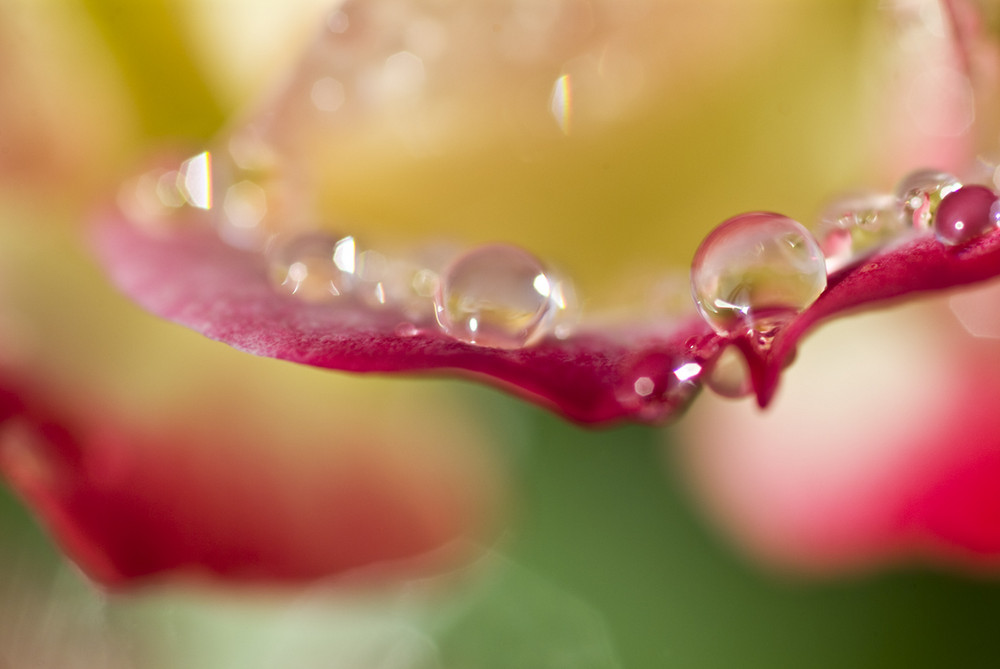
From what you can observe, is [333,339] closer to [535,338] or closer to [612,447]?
[535,338]

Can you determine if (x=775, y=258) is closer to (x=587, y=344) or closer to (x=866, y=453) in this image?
(x=587, y=344)

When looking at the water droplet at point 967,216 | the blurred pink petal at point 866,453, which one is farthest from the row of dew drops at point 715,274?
the blurred pink petal at point 866,453

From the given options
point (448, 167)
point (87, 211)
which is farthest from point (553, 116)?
point (87, 211)

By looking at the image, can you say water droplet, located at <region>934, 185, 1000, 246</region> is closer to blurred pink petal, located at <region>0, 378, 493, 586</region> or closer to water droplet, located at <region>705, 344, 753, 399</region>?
water droplet, located at <region>705, 344, 753, 399</region>

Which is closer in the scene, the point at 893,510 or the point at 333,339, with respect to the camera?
the point at 333,339

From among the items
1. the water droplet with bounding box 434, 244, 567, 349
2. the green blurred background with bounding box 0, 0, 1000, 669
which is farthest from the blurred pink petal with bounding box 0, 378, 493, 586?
the water droplet with bounding box 434, 244, 567, 349

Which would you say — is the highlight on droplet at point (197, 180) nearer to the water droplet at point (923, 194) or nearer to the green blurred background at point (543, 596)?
the green blurred background at point (543, 596)

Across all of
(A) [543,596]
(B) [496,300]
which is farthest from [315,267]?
(A) [543,596]
